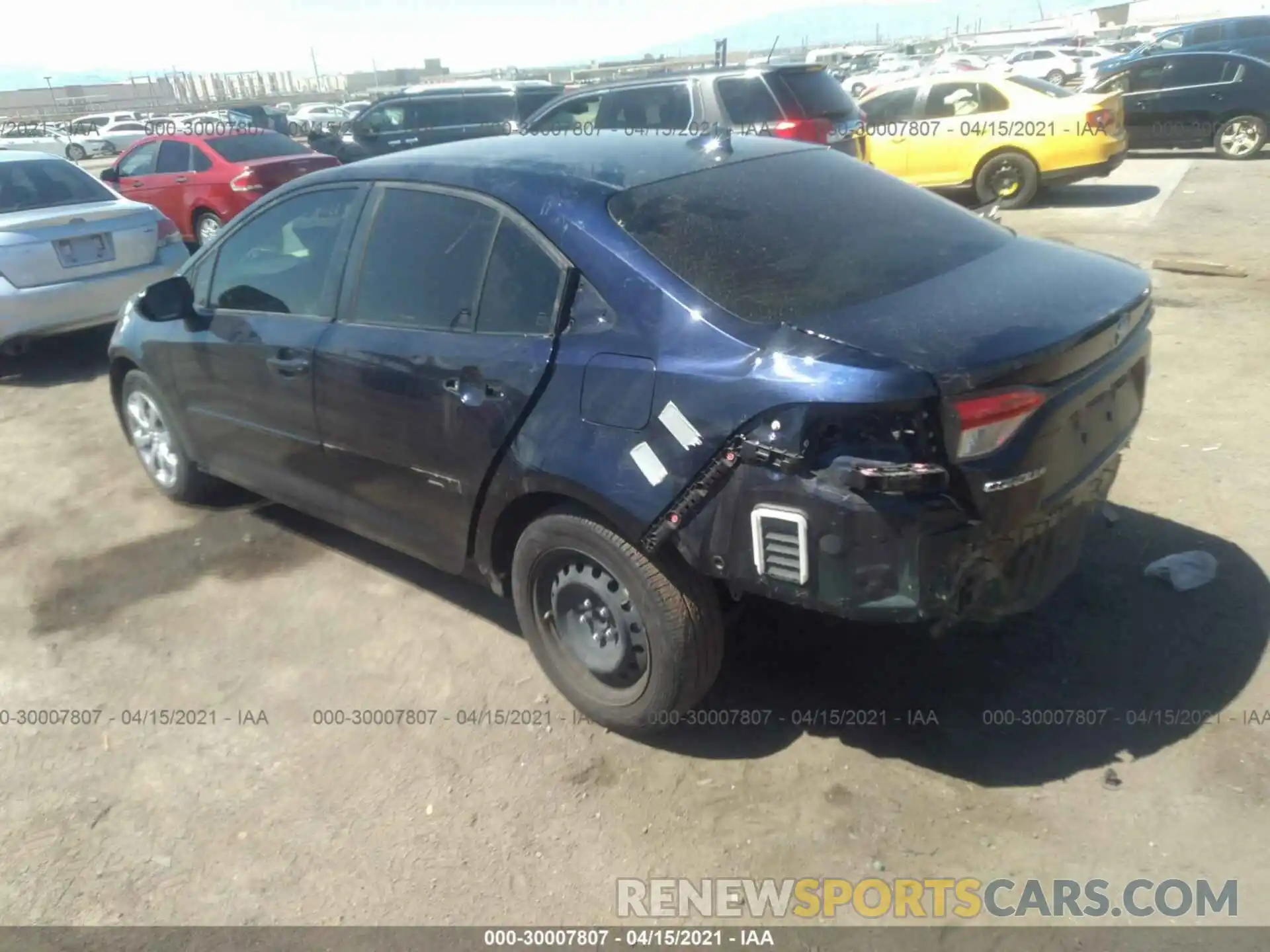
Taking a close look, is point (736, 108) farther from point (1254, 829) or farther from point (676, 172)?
point (1254, 829)

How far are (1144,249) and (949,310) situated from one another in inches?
312

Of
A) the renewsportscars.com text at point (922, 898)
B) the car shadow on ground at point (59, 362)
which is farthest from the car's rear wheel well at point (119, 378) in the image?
the renewsportscars.com text at point (922, 898)

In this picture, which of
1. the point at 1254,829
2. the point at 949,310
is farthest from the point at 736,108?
the point at 1254,829

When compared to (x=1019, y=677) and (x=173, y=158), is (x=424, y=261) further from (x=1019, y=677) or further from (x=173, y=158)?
(x=173, y=158)

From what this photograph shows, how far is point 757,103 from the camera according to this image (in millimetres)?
9789

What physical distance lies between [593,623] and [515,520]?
43 cm

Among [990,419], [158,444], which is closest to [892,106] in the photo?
[158,444]

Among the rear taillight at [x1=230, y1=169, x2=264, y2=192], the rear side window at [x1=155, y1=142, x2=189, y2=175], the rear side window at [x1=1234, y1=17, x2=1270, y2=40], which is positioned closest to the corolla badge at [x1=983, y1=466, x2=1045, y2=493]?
the rear taillight at [x1=230, y1=169, x2=264, y2=192]

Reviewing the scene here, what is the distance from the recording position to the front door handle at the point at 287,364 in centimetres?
387

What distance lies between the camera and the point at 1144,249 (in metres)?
9.46

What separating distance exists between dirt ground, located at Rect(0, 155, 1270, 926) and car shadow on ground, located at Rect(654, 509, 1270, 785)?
1 centimetres

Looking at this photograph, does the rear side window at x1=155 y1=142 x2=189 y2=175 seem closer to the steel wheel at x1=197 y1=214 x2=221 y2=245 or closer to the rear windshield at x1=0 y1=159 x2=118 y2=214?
the steel wheel at x1=197 y1=214 x2=221 y2=245

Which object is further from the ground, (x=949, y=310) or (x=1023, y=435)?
(x=949, y=310)

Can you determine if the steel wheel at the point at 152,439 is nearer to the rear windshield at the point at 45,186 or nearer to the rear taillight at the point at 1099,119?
the rear windshield at the point at 45,186
